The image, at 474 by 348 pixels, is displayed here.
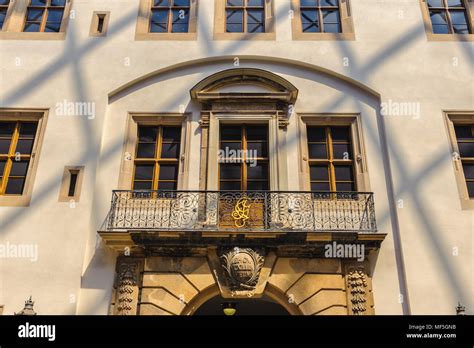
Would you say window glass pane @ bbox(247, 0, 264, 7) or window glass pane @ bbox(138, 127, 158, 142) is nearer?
window glass pane @ bbox(138, 127, 158, 142)

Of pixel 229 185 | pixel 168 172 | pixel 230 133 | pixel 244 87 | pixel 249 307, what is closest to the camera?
pixel 229 185

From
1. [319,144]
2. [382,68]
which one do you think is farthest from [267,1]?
[319,144]

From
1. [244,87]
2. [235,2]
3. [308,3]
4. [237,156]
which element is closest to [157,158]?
[237,156]

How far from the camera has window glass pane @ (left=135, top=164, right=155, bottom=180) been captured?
9.98 meters

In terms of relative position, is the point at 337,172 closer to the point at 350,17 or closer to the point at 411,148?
the point at 411,148

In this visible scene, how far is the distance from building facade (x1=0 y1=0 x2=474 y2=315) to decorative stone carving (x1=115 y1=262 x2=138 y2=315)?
38 mm

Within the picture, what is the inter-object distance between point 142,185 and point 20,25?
5808 mm

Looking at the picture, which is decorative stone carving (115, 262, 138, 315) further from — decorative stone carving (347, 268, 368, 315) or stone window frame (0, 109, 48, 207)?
decorative stone carving (347, 268, 368, 315)

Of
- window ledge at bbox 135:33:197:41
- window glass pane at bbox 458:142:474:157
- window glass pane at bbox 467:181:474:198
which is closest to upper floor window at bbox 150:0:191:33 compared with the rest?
window ledge at bbox 135:33:197:41

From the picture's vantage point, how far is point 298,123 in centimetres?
1026

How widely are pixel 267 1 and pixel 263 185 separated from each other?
17.4 feet

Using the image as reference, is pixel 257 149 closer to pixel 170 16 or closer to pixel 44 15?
pixel 170 16

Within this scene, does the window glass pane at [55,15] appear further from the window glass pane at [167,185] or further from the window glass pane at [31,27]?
the window glass pane at [167,185]

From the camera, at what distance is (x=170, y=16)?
11.8m
